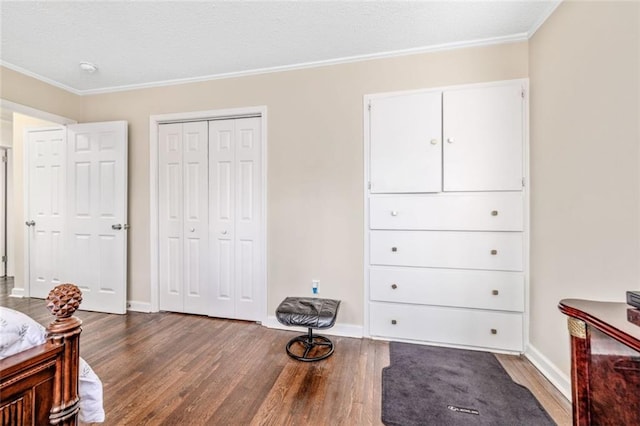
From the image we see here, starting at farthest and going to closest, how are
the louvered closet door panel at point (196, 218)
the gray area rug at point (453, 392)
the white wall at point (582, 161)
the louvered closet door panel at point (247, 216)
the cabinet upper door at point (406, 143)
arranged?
the louvered closet door panel at point (196, 218)
the louvered closet door panel at point (247, 216)
the cabinet upper door at point (406, 143)
the gray area rug at point (453, 392)
the white wall at point (582, 161)

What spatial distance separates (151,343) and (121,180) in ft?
5.80

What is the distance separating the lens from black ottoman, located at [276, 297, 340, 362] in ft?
6.89

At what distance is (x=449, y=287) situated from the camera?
2332 mm

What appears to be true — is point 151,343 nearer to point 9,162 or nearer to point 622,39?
point 622,39

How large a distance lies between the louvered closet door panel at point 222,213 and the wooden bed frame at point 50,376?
75.5 inches

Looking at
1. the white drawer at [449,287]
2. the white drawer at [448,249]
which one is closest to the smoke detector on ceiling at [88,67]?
the white drawer at [448,249]

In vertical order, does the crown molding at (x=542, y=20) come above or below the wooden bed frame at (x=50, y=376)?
above

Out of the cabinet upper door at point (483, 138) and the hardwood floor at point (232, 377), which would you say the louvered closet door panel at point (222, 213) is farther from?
the cabinet upper door at point (483, 138)

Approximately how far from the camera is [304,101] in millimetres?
2672

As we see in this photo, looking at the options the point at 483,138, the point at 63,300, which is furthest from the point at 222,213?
the point at 483,138

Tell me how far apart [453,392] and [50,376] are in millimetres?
2030

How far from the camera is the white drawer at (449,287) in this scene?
2.23m

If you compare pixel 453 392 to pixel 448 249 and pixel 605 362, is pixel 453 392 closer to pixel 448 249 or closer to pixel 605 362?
pixel 448 249

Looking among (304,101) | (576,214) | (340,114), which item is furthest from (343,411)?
(304,101)
